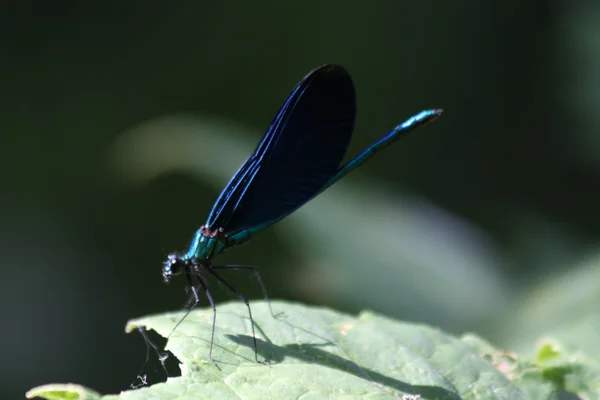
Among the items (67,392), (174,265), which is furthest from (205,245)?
(67,392)

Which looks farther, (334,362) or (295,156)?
(295,156)

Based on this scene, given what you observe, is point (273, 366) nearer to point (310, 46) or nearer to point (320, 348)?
point (320, 348)

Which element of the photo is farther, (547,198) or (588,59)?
(547,198)

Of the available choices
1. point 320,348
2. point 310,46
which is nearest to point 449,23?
point 310,46

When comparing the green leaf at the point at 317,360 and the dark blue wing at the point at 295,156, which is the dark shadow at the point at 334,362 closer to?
the green leaf at the point at 317,360

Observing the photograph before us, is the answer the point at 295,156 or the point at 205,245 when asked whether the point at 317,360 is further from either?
the point at 295,156

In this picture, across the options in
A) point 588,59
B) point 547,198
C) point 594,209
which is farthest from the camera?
point 547,198

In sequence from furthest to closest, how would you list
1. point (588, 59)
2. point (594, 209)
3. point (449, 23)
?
point (449, 23) → point (594, 209) → point (588, 59)

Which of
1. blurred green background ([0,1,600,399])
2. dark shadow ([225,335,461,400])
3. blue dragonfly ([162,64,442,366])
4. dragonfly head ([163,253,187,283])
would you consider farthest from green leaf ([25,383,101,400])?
blurred green background ([0,1,600,399])
